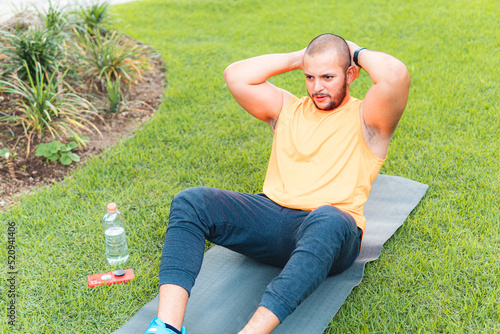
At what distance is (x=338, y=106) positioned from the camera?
282 centimetres

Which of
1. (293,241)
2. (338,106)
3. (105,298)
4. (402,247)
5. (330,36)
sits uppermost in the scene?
(330,36)

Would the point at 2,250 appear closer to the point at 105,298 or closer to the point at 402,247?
the point at 105,298

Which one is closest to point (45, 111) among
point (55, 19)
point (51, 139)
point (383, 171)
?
point (51, 139)

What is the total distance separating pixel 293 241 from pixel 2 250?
2.02 m

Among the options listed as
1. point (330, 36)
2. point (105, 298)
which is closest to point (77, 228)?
point (105, 298)

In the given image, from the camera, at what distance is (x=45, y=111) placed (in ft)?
14.3

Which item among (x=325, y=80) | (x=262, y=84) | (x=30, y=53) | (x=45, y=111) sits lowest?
(x=45, y=111)

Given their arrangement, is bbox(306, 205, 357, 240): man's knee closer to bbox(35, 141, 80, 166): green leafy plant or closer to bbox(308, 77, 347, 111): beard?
bbox(308, 77, 347, 111): beard

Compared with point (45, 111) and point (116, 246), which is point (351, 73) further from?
point (45, 111)

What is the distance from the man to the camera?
2.31m

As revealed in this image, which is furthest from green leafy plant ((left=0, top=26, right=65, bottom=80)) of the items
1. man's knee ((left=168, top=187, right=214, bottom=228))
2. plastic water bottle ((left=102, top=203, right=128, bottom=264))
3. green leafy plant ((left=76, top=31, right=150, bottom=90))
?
man's knee ((left=168, top=187, right=214, bottom=228))

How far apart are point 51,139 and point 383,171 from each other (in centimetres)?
314

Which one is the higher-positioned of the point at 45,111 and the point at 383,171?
the point at 45,111

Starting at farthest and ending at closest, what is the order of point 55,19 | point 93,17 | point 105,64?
point 93,17
point 55,19
point 105,64
